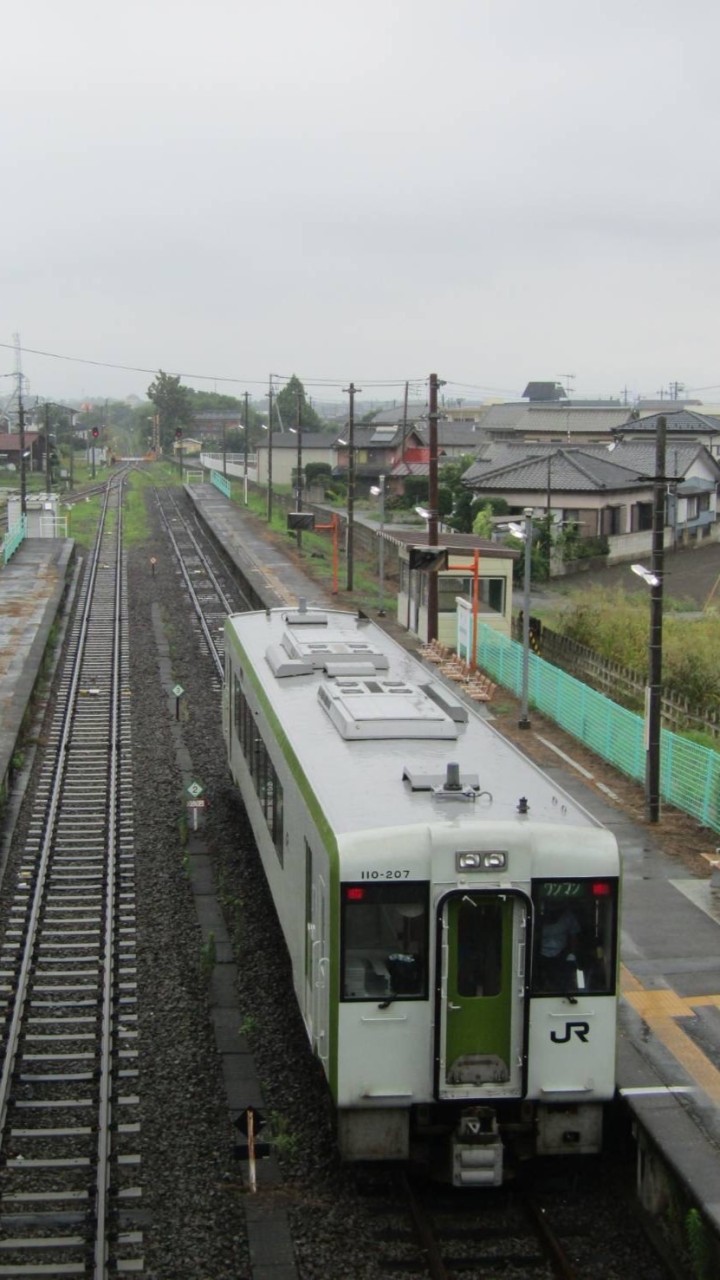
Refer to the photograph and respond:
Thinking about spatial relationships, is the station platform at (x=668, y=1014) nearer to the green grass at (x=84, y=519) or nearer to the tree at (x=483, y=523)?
the tree at (x=483, y=523)

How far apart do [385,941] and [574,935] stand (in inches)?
41.6

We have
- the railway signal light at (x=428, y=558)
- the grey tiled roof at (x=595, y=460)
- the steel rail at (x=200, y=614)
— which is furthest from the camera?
the grey tiled roof at (x=595, y=460)

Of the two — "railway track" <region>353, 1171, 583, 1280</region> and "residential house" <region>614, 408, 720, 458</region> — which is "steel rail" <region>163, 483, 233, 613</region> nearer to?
"residential house" <region>614, 408, 720, 458</region>

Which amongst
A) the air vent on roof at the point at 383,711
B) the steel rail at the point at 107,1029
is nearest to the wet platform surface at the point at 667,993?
the steel rail at the point at 107,1029

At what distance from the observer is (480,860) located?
7457 mm

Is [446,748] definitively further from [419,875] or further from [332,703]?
[419,875]

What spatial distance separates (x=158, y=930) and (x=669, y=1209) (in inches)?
229

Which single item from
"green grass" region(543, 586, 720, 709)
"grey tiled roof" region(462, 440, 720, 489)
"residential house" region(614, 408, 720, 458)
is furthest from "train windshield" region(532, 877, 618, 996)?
"residential house" region(614, 408, 720, 458)

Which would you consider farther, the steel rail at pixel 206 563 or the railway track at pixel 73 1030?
the steel rail at pixel 206 563

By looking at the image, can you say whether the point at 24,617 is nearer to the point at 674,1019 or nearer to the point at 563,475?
the point at 674,1019

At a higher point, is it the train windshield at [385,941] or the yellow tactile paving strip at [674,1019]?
the train windshield at [385,941]

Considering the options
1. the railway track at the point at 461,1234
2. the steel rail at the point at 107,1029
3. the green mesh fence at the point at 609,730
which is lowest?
the railway track at the point at 461,1234

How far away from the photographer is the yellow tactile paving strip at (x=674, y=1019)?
28.9 ft

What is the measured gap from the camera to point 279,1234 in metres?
7.47
